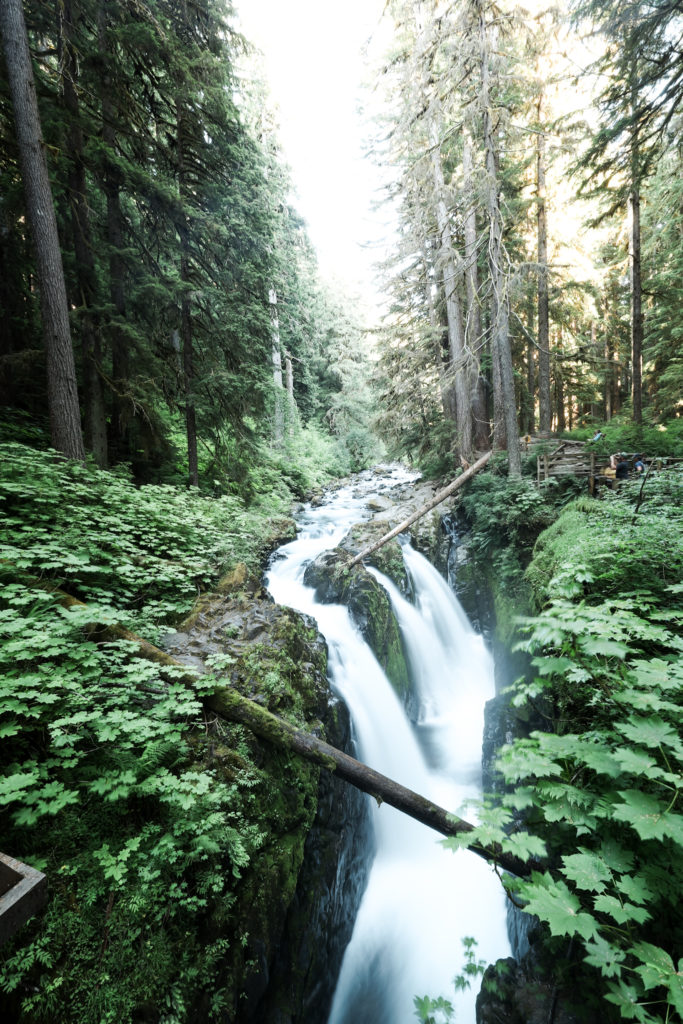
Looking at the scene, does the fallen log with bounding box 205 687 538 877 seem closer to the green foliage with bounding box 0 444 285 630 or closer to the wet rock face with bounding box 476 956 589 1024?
the wet rock face with bounding box 476 956 589 1024

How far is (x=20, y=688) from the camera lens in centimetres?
267

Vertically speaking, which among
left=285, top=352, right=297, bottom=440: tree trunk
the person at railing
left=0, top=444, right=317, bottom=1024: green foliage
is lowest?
left=0, top=444, right=317, bottom=1024: green foliage

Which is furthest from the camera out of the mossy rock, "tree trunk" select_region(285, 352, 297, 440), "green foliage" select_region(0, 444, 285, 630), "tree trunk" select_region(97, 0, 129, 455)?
"tree trunk" select_region(285, 352, 297, 440)

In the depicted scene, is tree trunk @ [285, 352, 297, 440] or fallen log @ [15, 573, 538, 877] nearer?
fallen log @ [15, 573, 538, 877]

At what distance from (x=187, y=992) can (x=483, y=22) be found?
14.5 metres

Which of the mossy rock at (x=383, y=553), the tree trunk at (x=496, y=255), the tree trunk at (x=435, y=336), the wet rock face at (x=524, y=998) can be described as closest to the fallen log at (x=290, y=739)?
the wet rock face at (x=524, y=998)

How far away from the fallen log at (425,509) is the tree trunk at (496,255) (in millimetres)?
1776

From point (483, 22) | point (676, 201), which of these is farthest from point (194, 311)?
point (676, 201)

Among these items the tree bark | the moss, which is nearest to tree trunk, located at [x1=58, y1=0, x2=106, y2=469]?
the tree bark

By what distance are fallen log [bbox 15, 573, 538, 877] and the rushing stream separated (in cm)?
46

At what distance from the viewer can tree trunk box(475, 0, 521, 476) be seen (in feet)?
27.5

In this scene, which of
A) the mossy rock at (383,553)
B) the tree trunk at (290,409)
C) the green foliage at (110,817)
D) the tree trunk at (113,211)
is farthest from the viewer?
the tree trunk at (290,409)

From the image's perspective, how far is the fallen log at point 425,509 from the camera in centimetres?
974

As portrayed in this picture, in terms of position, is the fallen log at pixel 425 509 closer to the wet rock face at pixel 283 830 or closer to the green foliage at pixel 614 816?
the wet rock face at pixel 283 830
